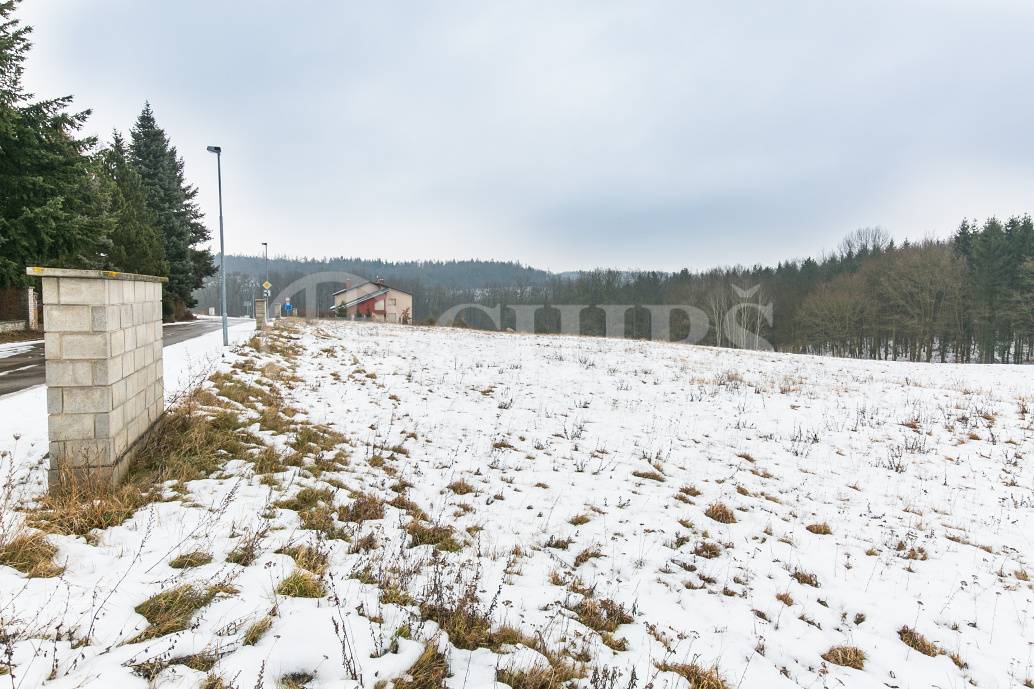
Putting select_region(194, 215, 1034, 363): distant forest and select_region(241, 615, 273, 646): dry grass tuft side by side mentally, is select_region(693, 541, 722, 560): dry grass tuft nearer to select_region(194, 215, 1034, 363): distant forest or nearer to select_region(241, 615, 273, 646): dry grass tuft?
select_region(241, 615, 273, 646): dry grass tuft

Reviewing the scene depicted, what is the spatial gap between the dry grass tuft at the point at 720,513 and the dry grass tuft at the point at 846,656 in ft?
6.61

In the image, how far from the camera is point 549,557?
4617mm

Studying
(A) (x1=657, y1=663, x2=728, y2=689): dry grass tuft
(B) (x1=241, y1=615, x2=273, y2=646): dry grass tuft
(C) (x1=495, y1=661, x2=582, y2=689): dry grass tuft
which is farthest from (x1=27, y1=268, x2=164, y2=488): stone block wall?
(A) (x1=657, y1=663, x2=728, y2=689): dry grass tuft

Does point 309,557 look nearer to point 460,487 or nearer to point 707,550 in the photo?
point 460,487

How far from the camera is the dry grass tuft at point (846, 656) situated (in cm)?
355

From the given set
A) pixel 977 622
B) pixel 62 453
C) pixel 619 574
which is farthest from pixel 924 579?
pixel 62 453

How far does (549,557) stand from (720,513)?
2442mm

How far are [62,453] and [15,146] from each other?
18926 mm

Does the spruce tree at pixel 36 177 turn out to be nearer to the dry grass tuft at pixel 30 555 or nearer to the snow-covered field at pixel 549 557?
the snow-covered field at pixel 549 557

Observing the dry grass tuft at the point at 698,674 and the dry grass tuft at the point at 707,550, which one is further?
the dry grass tuft at the point at 707,550

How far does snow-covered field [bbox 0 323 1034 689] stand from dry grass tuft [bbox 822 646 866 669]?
0.09ft

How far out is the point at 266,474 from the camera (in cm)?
548

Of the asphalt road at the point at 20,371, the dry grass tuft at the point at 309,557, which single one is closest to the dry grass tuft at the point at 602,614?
the dry grass tuft at the point at 309,557

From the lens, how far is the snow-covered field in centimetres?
295
